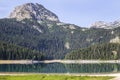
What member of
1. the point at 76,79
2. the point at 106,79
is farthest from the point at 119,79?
the point at 76,79

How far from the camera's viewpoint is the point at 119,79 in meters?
94.3

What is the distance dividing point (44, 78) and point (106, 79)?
1750 cm

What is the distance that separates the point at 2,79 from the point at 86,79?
23333 mm

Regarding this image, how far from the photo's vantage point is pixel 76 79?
9412cm

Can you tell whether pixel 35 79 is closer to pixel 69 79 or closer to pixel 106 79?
pixel 69 79

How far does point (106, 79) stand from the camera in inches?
3839

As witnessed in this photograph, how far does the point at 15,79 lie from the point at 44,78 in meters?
8.33

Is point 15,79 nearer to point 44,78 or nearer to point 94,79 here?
point 44,78

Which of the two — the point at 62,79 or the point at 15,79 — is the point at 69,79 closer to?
the point at 62,79

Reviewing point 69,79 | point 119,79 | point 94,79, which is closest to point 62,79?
point 69,79

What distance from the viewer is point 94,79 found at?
96312 mm

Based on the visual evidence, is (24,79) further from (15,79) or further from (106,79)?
(106,79)

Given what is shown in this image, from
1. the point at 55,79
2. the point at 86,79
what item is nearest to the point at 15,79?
the point at 55,79

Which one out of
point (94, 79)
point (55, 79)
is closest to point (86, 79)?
point (94, 79)
